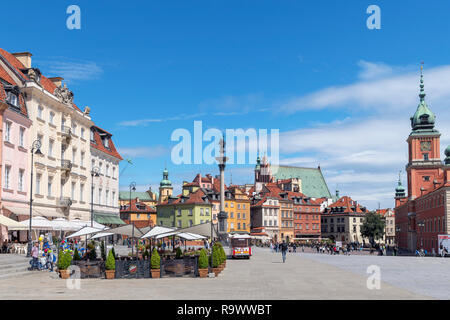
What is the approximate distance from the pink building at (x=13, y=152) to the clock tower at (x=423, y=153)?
3334 inches

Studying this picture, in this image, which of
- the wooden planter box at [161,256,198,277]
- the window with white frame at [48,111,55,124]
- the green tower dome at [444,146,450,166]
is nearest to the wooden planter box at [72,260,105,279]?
the wooden planter box at [161,256,198,277]

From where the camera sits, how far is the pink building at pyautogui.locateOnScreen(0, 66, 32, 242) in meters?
40.5

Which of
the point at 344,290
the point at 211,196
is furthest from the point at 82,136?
the point at 211,196

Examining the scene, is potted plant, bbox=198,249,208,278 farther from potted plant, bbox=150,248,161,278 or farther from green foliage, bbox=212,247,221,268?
potted plant, bbox=150,248,161,278

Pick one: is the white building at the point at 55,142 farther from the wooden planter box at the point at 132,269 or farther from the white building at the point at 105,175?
the wooden planter box at the point at 132,269

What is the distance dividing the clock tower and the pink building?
84.7m

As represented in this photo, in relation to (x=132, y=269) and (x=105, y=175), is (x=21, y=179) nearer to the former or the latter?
(x=105, y=175)

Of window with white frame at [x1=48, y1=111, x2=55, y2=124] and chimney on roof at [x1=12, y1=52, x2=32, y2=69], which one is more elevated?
chimney on roof at [x1=12, y1=52, x2=32, y2=69]

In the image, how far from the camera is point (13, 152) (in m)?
42.2

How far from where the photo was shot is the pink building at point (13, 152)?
4047 centimetres

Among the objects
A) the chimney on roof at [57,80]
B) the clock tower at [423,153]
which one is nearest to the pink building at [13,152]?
the chimney on roof at [57,80]

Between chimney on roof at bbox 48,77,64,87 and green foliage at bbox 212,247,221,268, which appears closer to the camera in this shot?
green foliage at bbox 212,247,221,268

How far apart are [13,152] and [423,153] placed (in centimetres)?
8968
